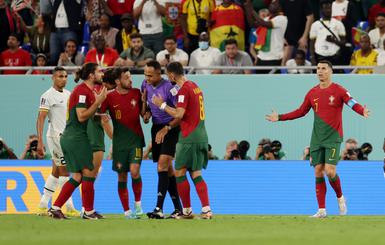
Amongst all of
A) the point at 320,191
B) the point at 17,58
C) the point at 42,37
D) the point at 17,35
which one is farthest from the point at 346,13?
the point at 320,191

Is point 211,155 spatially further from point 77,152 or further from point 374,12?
point 77,152

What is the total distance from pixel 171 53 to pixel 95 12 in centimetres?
240

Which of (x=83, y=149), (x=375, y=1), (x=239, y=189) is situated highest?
(x=375, y=1)

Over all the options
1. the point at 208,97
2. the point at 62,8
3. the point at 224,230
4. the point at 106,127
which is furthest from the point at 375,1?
the point at 224,230

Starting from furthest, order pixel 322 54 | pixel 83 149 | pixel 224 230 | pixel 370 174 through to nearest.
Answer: pixel 322 54 < pixel 370 174 < pixel 83 149 < pixel 224 230

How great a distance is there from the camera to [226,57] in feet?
84.6

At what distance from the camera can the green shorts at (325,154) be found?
19.0 metres

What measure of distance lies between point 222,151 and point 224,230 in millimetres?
9662

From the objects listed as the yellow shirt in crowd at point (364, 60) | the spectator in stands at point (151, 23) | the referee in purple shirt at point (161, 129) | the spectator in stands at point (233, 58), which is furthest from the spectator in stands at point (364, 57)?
the referee in purple shirt at point (161, 129)

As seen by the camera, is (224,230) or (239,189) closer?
(224,230)

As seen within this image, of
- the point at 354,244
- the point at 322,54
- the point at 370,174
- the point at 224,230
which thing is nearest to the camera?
A: the point at 354,244

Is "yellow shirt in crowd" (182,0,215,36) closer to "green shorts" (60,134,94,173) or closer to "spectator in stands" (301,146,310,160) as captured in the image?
"spectator in stands" (301,146,310,160)

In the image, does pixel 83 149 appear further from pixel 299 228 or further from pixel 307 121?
pixel 307 121

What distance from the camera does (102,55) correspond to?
25.9 metres
